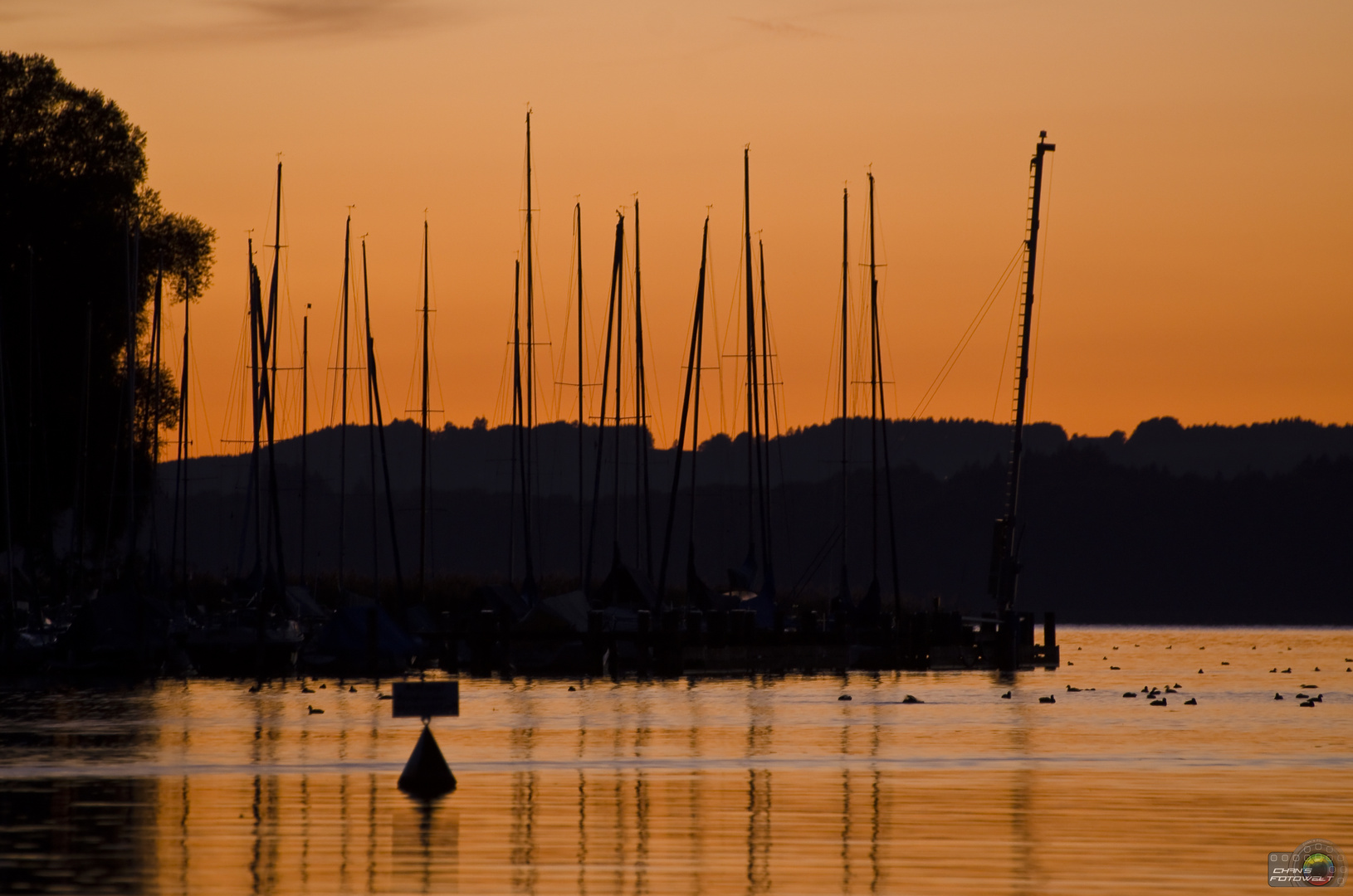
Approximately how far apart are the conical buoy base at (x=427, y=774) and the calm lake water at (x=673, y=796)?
35cm

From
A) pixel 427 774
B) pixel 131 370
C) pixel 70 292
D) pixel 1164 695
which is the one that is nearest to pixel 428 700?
pixel 427 774

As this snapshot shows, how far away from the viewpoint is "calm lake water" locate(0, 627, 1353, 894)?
61.5 feet

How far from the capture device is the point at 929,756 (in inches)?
1241

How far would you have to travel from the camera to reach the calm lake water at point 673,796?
18750mm

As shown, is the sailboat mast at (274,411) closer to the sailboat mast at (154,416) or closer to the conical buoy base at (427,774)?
the sailboat mast at (154,416)

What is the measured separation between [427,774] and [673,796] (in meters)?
2.96

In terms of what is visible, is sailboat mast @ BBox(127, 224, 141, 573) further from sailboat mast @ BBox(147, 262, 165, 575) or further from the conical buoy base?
the conical buoy base

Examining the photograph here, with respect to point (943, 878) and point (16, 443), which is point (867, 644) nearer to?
point (16, 443)

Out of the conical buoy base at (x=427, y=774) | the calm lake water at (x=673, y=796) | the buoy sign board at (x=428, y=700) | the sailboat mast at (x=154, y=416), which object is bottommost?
the calm lake water at (x=673, y=796)

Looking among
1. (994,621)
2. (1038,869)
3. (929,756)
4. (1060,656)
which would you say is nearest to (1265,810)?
(1038,869)

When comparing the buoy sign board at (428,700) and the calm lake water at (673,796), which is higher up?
the buoy sign board at (428,700)

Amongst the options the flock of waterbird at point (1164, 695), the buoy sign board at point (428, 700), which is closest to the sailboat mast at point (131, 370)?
the flock of waterbird at point (1164, 695)

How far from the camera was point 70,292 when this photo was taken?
2682 inches

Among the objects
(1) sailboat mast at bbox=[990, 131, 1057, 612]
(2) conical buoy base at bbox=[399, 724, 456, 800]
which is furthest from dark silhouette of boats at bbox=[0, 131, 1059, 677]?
(2) conical buoy base at bbox=[399, 724, 456, 800]
